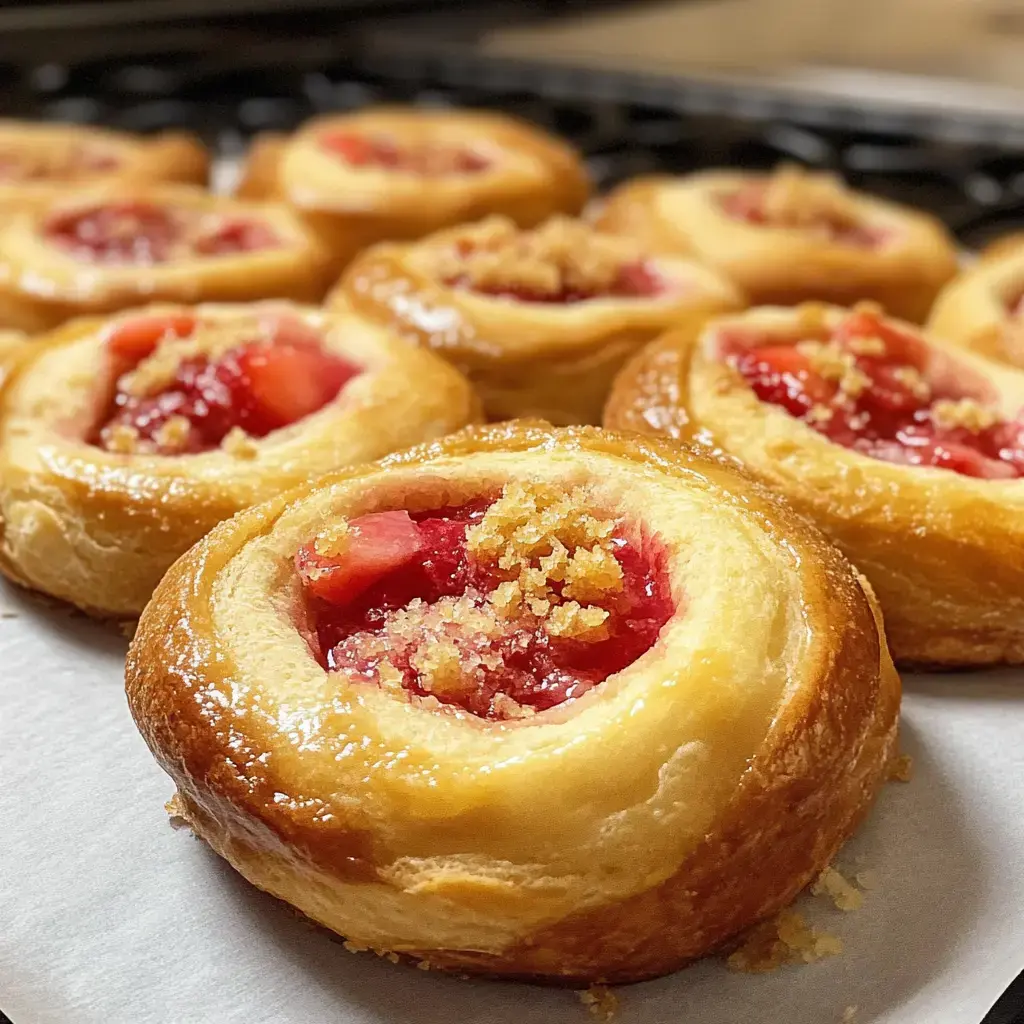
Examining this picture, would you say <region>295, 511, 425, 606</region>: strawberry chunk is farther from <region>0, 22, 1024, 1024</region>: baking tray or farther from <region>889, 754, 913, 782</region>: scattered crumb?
<region>0, 22, 1024, 1024</region>: baking tray

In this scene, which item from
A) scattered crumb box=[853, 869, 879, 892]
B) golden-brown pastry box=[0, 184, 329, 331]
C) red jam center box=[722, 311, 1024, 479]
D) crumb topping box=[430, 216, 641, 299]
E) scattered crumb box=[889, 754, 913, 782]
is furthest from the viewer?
golden-brown pastry box=[0, 184, 329, 331]

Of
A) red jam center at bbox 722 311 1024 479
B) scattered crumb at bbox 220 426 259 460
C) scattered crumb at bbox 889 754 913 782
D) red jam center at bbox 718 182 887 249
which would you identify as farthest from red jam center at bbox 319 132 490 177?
scattered crumb at bbox 889 754 913 782

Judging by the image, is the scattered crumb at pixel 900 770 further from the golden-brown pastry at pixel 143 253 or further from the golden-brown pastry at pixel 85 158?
the golden-brown pastry at pixel 85 158

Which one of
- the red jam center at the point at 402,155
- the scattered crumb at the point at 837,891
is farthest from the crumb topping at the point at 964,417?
the red jam center at the point at 402,155

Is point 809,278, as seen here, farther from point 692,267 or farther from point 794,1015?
point 794,1015

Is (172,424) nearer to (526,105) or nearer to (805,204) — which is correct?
(805,204)

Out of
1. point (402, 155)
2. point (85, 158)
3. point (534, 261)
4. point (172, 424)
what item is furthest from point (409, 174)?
point (172, 424)

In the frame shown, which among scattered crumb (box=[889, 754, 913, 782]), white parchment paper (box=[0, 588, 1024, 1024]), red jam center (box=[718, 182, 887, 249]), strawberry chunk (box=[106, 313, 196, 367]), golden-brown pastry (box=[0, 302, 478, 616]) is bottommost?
white parchment paper (box=[0, 588, 1024, 1024])
